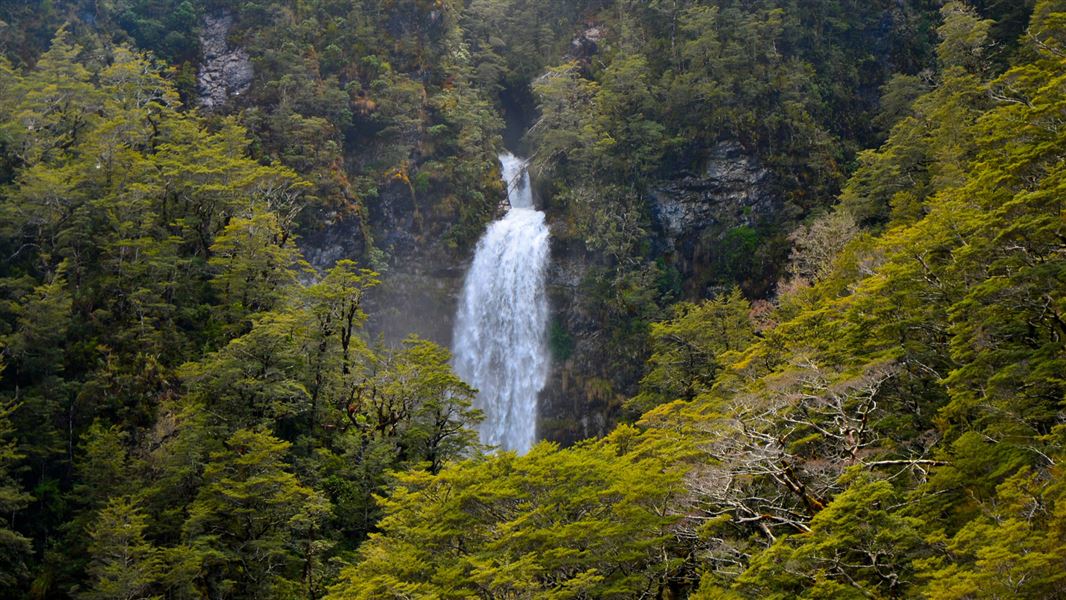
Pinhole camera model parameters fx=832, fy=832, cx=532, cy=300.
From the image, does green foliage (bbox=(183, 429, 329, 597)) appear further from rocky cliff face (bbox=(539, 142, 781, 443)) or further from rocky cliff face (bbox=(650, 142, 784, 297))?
rocky cliff face (bbox=(650, 142, 784, 297))

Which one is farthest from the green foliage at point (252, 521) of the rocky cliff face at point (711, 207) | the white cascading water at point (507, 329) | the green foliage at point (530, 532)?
the rocky cliff face at point (711, 207)

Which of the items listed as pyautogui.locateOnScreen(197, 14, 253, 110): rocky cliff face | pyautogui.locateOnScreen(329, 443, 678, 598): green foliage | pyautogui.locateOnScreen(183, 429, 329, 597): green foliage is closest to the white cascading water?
pyautogui.locateOnScreen(183, 429, 329, 597): green foliage

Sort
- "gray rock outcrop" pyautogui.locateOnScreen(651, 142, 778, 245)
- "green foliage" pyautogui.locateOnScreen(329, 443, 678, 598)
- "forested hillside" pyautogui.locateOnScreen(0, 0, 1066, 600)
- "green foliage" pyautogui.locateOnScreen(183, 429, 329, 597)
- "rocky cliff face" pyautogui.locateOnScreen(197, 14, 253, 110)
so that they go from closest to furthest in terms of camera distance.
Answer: "forested hillside" pyautogui.locateOnScreen(0, 0, 1066, 600) < "green foliage" pyautogui.locateOnScreen(329, 443, 678, 598) < "green foliage" pyautogui.locateOnScreen(183, 429, 329, 597) < "gray rock outcrop" pyautogui.locateOnScreen(651, 142, 778, 245) < "rocky cliff face" pyautogui.locateOnScreen(197, 14, 253, 110)

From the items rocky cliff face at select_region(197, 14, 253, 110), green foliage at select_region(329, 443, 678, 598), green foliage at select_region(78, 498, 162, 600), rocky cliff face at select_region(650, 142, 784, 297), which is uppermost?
rocky cliff face at select_region(197, 14, 253, 110)

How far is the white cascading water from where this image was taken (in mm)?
39281

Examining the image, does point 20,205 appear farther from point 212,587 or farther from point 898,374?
point 898,374

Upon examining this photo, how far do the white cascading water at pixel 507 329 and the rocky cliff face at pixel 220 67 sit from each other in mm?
15832

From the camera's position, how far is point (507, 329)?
40938 mm

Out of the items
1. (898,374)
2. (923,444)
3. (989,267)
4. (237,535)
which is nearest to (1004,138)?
(989,267)

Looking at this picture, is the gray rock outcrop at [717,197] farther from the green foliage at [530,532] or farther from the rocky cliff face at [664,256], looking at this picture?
the green foliage at [530,532]

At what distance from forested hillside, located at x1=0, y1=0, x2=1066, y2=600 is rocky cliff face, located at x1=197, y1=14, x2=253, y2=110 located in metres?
0.26

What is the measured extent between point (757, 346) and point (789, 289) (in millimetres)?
8690

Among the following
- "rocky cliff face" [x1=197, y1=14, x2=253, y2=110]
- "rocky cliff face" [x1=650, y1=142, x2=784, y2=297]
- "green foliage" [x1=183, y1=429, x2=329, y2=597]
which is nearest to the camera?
"green foliage" [x1=183, y1=429, x2=329, y2=597]

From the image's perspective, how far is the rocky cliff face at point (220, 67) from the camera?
1762 inches
